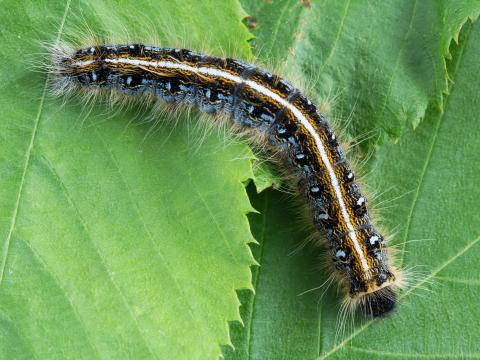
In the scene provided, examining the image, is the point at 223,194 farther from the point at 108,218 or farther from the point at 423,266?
the point at 423,266

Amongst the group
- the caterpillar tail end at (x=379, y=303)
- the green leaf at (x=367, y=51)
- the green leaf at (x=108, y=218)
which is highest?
the green leaf at (x=367, y=51)

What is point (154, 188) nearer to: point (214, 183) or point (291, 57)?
point (214, 183)

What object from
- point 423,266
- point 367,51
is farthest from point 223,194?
point 423,266

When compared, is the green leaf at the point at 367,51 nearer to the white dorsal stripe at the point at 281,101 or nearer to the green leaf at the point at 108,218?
the white dorsal stripe at the point at 281,101

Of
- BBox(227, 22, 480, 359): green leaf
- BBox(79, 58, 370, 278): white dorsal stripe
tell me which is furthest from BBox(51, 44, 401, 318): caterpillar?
BBox(227, 22, 480, 359): green leaf

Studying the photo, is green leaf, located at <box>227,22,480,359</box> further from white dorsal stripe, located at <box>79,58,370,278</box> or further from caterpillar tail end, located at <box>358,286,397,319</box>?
white dorsal stripe, located at <box>79,58,370,278</box>

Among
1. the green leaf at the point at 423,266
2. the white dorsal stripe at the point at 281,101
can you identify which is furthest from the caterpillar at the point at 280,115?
the green leaf at the point at 423,266
